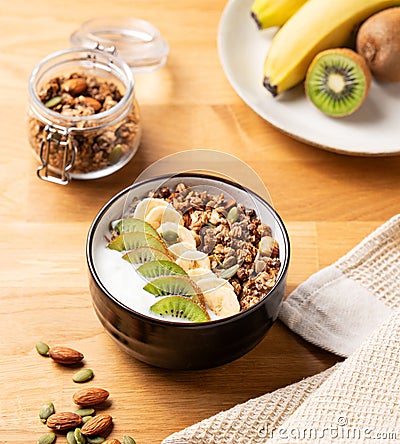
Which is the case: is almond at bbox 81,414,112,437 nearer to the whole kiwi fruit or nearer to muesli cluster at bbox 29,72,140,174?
muesli cluster at bbox 29,72,140,174

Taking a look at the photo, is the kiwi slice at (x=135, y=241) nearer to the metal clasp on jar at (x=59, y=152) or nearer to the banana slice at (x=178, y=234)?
the banana slice at (x=178, y=234)

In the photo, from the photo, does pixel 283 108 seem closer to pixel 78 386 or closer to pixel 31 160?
pixel 31 160

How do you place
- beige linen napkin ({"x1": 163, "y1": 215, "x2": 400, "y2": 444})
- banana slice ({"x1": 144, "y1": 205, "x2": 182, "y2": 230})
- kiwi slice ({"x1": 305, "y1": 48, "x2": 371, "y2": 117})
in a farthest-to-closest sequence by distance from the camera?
1. kiwi slice ({"x1": 305, "y1": 48, "x2": 371, "y2": 117})
2. banana slice ({"x1": 144, "y1": 205, "x2": 182, "y2": 230})
3. beige linen napkin ({"x1": 163, "y1": 215, "x2": 400, "y2": 444})

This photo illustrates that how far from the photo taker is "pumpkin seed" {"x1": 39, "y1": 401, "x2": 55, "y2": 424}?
80 cm

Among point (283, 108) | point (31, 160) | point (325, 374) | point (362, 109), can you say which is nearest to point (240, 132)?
point (283, 108)

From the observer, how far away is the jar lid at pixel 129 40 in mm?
1159

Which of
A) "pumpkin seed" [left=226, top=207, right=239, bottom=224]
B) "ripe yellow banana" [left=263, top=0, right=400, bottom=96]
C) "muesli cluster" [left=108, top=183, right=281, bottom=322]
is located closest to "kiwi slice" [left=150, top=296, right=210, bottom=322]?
"muesli cluster" [left=108, top=183, right=281, bottom=322]

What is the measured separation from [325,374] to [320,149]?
1.25 ft

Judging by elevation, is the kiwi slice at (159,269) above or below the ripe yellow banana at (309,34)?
below

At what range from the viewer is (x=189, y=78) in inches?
47.1

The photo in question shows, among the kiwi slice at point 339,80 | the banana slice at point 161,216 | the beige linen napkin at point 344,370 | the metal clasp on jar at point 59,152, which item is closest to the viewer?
the beige linen napkin at point 344,370

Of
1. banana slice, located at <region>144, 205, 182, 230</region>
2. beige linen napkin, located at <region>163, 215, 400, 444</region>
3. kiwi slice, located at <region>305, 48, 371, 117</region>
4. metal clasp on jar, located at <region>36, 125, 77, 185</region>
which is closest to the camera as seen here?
beige linen napkin, located at <region>163, 215, 400, 444</region>

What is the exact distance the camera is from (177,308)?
0.78m

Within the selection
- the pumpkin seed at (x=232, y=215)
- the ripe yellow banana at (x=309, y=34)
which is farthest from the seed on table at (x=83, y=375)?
the ripe yellow banana at (x=309, y=34)
